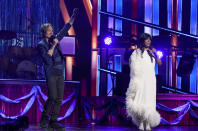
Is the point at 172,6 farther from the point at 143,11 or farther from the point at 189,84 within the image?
the point at 189,84

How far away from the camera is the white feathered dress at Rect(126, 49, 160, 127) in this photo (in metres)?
4.73

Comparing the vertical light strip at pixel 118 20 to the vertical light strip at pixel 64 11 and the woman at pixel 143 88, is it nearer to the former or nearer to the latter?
the vertical light strip at pixel 64 11

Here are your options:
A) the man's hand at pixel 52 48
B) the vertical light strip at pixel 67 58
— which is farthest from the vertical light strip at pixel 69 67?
the man's hand at pixel 52 48

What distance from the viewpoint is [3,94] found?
21.8ft

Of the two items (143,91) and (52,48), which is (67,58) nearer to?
(52,48)

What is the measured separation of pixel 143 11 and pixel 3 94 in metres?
3.93

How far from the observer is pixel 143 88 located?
15.6ft

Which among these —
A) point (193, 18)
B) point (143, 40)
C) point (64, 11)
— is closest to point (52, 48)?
point (143, 40)

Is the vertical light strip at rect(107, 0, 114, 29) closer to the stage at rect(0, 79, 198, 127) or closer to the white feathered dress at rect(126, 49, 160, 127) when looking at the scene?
the stage at rect(0, 79, 198, 127)

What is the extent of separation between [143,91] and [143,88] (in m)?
0.04

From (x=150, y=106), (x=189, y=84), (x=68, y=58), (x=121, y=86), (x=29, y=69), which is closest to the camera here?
(x=150, y=106)

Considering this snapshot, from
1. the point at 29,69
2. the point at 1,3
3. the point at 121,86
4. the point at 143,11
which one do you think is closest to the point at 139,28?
the point at 143,11

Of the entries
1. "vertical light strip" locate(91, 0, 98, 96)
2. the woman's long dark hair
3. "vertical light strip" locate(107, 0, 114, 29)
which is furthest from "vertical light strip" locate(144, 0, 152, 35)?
the woman's long dark hair

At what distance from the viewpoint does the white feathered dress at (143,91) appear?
4.73 meters
